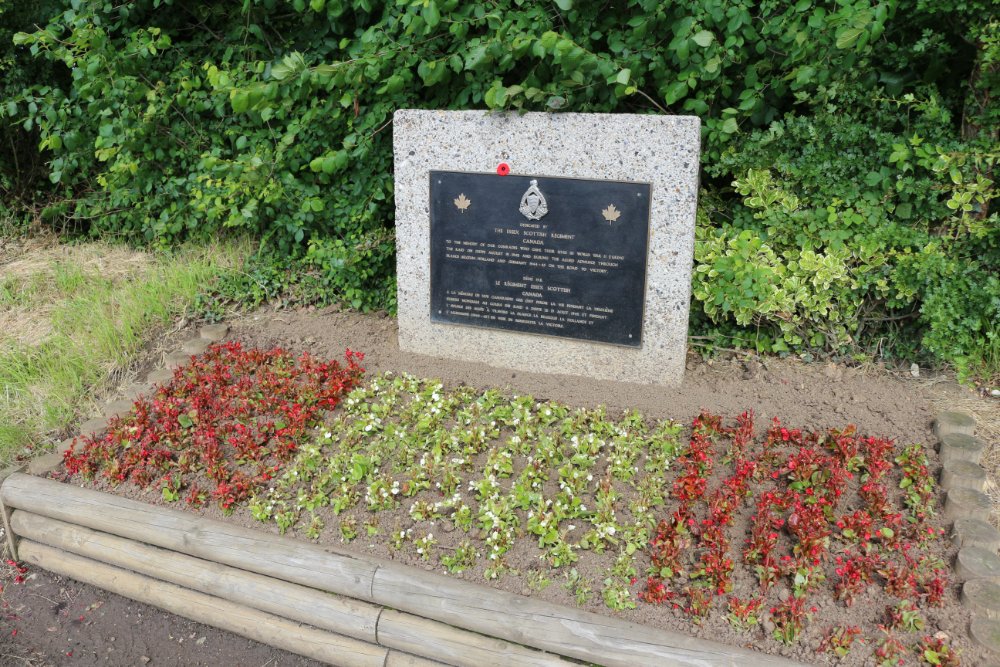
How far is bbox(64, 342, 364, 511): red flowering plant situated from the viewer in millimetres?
4031

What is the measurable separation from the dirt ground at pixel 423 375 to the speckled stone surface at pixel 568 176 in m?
0.12

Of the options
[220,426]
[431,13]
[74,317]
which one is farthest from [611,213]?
[74,317]

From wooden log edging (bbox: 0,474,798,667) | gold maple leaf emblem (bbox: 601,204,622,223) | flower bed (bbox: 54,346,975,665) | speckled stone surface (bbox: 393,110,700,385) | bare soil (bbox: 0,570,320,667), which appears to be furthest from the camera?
gold maple leaf emblem (bbox: 601,204,622,223)

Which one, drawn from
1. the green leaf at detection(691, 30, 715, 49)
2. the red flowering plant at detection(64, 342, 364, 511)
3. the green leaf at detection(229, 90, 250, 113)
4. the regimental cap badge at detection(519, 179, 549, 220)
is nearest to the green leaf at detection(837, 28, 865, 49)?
the green leaf at detection(691, 30, 715, 49)

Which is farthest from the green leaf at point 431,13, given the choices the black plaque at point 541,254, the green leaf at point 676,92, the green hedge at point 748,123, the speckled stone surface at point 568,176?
the green leaf at point 676,92

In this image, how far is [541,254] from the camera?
4500 mm

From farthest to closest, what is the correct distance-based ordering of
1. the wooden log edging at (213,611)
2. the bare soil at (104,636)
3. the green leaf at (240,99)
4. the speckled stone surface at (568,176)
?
1. the green leaf at (240,99)
2. the speckled stone surface at (568,176)
3. the bare soil at (104,636)
4. the wooden log edging at (213,611)

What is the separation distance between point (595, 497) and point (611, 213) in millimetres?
1490

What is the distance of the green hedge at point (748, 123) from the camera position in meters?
4.29

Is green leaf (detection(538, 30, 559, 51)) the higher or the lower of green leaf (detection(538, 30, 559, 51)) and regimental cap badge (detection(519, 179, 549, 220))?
the higher

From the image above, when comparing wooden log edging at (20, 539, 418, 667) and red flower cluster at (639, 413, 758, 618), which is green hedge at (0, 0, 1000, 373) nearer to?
red flower cluster at (639, 413, 758, 618)

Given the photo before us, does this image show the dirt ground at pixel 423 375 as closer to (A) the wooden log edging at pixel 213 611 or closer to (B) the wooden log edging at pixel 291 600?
(A) the wooden log edging at pixel 213 611

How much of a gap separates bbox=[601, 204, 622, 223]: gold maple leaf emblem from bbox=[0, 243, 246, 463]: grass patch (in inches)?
114

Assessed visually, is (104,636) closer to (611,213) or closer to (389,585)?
(389,585)
